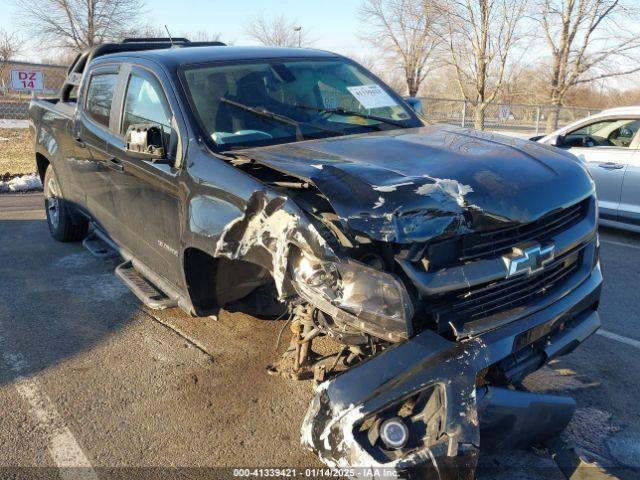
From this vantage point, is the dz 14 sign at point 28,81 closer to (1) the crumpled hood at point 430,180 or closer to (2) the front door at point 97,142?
(2) the front door at point 97,142

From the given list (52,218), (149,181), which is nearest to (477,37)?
(52,218)

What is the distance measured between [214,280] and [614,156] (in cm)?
579

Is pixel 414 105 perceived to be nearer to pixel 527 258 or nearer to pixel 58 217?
pixel 527 258

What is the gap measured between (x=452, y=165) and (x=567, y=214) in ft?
2.29

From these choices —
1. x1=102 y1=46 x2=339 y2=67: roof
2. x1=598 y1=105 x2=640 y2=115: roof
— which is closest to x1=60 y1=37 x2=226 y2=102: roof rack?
x1=102 y1=46 x2=339 y2=67: roof

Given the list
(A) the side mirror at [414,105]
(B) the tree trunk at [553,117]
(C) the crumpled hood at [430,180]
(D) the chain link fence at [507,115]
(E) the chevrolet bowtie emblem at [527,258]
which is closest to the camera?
(C) the crumpled hood at [430,180]

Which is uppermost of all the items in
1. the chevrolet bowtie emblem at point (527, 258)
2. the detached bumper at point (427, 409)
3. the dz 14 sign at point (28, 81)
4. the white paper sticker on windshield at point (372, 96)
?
the dz 14 sign at point (28, 81)

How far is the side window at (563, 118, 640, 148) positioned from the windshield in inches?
150

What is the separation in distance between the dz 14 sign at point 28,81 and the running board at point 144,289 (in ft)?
31.3

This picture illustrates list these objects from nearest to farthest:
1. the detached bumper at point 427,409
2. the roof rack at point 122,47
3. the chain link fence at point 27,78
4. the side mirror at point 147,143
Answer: the detached bumper at point 427,409, the side mirror at point 147,143, the roof rack at point 122,47, the chain link fence at point 27,78

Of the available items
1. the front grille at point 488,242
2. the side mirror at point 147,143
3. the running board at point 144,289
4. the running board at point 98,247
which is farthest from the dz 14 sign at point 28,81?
the front grille at point 488,242

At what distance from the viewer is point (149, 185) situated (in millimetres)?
3689

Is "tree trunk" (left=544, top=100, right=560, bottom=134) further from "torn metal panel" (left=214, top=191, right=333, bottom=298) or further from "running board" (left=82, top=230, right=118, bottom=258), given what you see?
"torn metal panel" (left=214, top=191, right=333, bottom=298)

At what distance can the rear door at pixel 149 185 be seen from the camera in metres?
3.41
